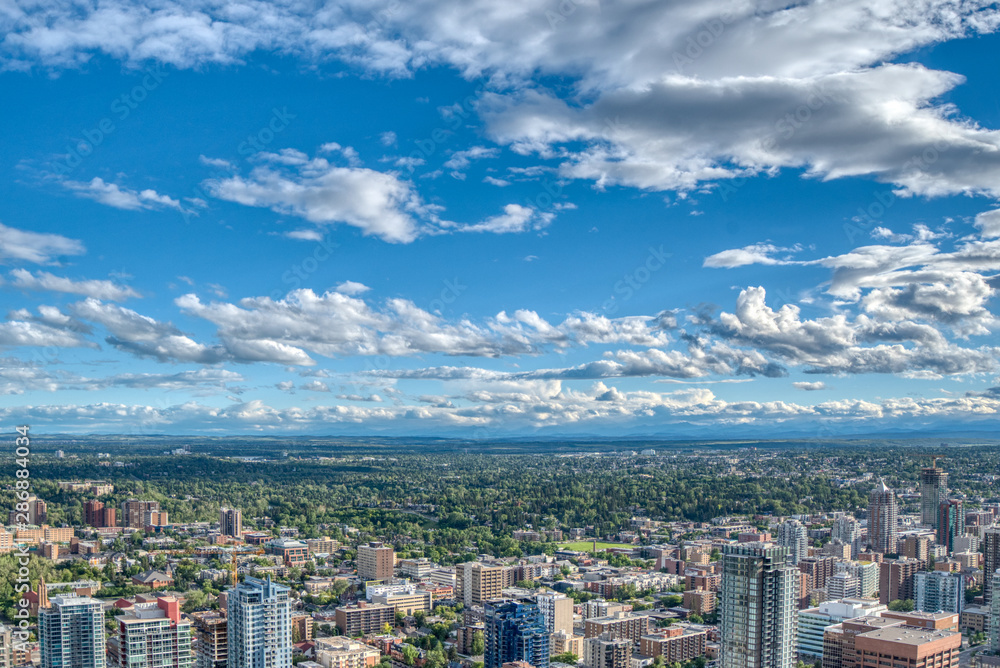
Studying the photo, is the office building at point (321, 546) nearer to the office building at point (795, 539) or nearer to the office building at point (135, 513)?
the office building at point (135, 513)

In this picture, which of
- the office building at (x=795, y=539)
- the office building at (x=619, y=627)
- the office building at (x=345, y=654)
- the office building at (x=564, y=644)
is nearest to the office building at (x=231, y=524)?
the office building at (x=345, y=654)

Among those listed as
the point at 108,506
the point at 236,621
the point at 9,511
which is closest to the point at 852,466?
the point at 108,506

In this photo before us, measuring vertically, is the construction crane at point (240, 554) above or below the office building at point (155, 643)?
below

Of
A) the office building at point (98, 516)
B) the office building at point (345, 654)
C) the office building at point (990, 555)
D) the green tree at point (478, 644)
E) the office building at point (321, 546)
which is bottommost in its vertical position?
the office building at point (321, 546)

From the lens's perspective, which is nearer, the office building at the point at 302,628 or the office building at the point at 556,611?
the office building at the point at 302,628

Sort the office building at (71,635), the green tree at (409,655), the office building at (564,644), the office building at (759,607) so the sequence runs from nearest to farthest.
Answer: the office building at (759,607)
the office building at (71,635)
the green tree at (409,655)
the office building at (564,644)

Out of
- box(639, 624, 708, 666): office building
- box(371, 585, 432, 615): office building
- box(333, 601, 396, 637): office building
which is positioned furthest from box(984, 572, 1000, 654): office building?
box(333, 601, 396, 637): office building
